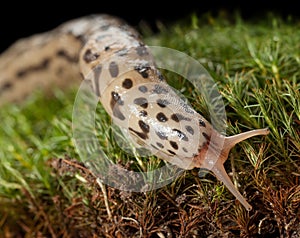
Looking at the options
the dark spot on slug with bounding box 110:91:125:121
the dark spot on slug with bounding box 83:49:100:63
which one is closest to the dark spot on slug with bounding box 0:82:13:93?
the dark spot on slug with bounding box 83:49:100:63

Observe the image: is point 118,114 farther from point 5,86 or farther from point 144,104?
point 5,86

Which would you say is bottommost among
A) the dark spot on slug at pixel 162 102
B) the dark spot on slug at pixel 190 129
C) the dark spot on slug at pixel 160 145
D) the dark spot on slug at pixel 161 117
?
the dark spot on slug at pixel 160 145

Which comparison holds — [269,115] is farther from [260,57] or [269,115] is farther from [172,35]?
[172,35]

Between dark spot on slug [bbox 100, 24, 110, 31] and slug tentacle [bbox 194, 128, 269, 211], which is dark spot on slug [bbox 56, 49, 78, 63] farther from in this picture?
slug tentacle [bbox 194, 128, 269, 211]

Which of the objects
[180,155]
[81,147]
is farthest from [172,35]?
[180,155]

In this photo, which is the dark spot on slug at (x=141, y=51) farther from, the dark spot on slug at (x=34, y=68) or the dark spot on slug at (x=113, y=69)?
the dark spot on slug at (x=34, y=68)

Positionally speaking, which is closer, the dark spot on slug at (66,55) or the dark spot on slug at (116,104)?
the dark spot on slug at (116,104)

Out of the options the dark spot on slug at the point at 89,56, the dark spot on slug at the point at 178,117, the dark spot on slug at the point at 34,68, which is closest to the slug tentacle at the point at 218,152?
the dark spot on slug at the point at 178,117
